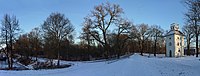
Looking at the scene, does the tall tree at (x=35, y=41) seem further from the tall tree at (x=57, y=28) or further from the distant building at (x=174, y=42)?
the distant building at (x=174, y=42)

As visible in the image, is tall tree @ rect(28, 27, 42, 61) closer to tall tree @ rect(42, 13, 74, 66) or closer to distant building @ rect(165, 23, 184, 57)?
tall tree @ rect(42, 13, 74, 66)

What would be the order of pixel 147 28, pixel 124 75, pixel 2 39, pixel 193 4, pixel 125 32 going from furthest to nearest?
1. pixel 147 28
2. pixel 125 32
3. pixel 2 39
4. pixel 193 4
5. pixel 124 75

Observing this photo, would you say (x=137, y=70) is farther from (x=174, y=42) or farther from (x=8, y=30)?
(x=174, y=42)

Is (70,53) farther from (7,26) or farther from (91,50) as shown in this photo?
(7,26)

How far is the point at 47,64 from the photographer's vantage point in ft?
123

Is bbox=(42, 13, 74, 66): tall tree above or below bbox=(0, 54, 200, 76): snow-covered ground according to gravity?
above

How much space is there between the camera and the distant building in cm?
6550

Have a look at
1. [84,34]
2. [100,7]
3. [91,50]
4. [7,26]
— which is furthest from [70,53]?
[7,26]

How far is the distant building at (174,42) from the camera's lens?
65500mm

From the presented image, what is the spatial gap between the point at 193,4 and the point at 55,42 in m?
28.6

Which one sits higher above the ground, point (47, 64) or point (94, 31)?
point (94, 31)

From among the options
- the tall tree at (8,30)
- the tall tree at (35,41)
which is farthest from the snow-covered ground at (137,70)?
the tall tree at (35,41)

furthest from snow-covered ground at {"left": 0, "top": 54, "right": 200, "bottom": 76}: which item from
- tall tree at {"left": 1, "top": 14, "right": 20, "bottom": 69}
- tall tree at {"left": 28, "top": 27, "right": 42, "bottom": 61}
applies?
tall tree at {"left": 28, "top": 27, "right": 42, "bottom": 61}

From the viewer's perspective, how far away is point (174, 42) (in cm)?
6575
